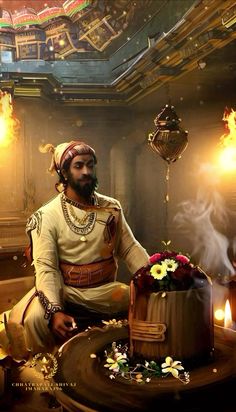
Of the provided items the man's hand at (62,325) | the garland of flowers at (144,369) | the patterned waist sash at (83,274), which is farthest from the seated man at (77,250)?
the garland of flowers at (144,369)

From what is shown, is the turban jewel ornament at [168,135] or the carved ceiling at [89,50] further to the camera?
the carved ceiling at [89,50]

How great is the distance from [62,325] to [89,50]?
6.97 metres

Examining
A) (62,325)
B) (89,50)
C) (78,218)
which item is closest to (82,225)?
(78,218)

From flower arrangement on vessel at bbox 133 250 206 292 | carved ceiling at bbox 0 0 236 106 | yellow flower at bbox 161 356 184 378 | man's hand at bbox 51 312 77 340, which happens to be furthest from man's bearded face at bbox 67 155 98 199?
carved ceiling at bbox 0 0 236 106

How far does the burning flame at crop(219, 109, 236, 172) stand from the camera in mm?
5441

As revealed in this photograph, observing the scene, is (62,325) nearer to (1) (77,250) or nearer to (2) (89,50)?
(1) (77,250)

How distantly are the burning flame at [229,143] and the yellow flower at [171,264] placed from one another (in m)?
3.32

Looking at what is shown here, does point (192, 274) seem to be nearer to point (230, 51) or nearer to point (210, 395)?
point (210, 395)

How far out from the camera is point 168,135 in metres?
4.84

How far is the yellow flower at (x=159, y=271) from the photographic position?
245 centimetres

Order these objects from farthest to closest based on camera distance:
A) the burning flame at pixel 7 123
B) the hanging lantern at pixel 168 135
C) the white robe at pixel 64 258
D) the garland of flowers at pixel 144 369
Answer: the burning flame at pixel 7 123 < the hanging lantern at pixel 168 135 < the white robe at pixel 64 258 < the garland of flowers at pixel 144 369

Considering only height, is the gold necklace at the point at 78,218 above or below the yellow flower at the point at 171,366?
above

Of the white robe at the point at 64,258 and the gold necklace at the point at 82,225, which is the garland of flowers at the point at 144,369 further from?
the gold necklace at the point at 82,225

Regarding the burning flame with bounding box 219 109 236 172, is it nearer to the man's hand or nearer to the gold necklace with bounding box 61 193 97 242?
the gold necklace with bounding box 61 193 97 242
